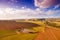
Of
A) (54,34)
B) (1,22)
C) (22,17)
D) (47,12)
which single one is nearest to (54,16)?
(47,12)

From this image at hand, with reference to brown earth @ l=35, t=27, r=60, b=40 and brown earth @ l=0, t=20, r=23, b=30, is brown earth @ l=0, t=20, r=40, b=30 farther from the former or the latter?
brown earth @ l=35, t=27, r=60, b=40

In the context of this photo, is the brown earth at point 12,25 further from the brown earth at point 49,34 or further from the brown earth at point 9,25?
the brown earth at point 49,34

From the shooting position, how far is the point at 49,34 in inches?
94.0

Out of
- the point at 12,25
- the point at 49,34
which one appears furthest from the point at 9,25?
the point at 49,34

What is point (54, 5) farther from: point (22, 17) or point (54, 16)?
point (22, 17)

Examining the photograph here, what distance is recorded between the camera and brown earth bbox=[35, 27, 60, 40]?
2.37 metres

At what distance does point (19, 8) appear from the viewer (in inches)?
93.0

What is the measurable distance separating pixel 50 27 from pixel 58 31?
14 centimetres

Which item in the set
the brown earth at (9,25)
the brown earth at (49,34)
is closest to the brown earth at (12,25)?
the brown earth at (9,25)

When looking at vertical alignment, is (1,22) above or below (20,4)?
below

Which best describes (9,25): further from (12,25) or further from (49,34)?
Result: (49,34)

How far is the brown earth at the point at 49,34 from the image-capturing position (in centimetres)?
237

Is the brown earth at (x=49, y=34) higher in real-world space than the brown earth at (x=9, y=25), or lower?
lower

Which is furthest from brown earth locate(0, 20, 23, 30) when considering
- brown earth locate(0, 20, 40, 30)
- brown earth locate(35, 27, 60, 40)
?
brown earth locate(35, 27, 60, 40)
